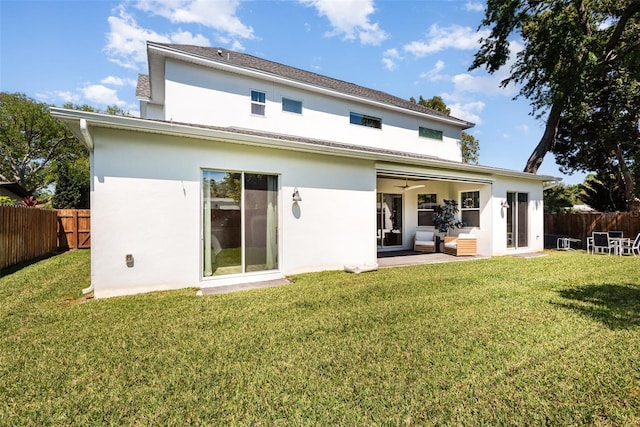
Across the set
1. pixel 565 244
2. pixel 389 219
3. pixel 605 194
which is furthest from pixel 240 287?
pixel 605 194

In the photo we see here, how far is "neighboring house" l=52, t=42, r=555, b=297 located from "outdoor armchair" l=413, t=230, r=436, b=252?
2.32 ft

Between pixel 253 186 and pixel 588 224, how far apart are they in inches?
654

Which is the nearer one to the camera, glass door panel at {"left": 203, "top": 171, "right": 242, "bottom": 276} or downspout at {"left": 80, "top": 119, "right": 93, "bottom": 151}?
downspout at {"left": 80, "top": 119, "right": 93, "bottom": 151}

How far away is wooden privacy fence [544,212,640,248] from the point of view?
42.8 feet

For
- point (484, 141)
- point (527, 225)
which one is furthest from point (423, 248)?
point (484, 141)

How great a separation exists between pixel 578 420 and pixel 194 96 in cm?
1072

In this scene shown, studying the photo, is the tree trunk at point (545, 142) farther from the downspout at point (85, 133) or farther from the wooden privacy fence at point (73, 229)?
the wooden privacy fence at point (73, 229)

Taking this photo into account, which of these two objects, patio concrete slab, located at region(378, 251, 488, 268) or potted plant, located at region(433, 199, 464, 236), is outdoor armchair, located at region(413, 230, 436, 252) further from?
potted plant, located at region(433, 199, 464, 236)

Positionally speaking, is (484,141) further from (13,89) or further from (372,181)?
(13,89)

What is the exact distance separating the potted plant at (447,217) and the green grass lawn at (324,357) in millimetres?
6135

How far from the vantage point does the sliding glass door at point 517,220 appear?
11.7m

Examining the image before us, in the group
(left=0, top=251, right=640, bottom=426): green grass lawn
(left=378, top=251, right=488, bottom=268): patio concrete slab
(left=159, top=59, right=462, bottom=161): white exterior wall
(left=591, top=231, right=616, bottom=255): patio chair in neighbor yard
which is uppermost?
(left=159, top=59, right=462, bottom=161): white exterior wall

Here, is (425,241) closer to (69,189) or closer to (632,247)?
(632,247)

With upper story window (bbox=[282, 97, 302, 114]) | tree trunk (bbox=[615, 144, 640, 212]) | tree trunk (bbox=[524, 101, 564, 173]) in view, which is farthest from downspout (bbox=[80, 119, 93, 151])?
tree trunk (bbox=[615, 144, 640, 212])
